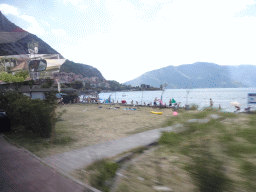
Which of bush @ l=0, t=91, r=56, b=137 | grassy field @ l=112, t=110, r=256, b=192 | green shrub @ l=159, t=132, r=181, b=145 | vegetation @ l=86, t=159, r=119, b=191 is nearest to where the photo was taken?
grassy field @ l=112, t=110, r=256, b=192

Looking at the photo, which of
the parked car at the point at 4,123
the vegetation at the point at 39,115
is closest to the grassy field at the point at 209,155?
the vegetation at the point at 39,115

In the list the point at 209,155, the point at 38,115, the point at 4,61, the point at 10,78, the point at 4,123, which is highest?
the point at 4,61

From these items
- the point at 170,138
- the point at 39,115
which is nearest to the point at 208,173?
the point at 170,138

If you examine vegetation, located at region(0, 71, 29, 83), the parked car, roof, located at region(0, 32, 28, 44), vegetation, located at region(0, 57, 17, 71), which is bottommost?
the parked car

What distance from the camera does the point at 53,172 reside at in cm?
385

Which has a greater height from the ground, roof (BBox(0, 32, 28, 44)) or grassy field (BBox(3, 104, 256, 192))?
roof (BBox(0, 32, 28, 44))

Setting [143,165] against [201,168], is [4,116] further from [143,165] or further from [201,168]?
[201,168]

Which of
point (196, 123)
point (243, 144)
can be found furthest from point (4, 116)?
point (243, 144)

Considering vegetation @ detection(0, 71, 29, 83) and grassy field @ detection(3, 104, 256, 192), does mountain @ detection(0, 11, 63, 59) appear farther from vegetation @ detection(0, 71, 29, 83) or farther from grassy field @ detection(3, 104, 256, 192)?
grassy field @ detection(3, 104, 256, 192)

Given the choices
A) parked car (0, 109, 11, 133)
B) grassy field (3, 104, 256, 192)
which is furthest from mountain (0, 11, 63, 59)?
grassy field (3, 104, 256, 192)

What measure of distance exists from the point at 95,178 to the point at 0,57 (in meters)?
28.8

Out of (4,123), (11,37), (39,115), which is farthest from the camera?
(11,37)

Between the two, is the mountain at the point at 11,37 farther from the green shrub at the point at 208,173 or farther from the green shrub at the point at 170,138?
the green shrub at the point at 208,173

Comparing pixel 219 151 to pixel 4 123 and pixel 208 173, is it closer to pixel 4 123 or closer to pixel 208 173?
pixel 208 173
